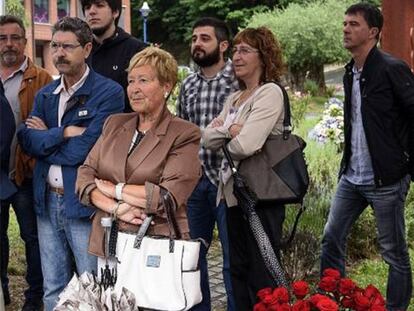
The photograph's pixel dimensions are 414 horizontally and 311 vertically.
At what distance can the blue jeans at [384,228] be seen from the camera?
3980mm

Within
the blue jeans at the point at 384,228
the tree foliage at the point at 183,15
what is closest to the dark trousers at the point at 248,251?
the blue jeans at the point at 384,228

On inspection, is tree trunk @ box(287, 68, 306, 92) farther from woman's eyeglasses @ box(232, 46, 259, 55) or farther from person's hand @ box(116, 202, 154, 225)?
person's hand @ box(116, 202, 154, 225)

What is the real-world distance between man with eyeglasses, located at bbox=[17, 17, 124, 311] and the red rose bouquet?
1.20 m

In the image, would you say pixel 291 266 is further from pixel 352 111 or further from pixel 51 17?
pixel 51 17

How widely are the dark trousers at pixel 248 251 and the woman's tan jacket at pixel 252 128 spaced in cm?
18

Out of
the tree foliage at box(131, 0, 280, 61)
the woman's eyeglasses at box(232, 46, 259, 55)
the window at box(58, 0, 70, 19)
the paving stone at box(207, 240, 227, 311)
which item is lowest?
the paving stone at box(207, 240, 227, 311)

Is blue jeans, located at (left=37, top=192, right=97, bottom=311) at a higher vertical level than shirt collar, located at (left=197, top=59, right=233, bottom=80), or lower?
lower

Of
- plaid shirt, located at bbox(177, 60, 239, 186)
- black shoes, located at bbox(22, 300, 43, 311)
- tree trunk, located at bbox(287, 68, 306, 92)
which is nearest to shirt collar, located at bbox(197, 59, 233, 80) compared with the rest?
plaid shirt, located at bbox(177, 60, 239, 186)

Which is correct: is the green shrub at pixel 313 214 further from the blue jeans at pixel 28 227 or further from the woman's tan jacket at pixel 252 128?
the blue jeans at pixel 28 227

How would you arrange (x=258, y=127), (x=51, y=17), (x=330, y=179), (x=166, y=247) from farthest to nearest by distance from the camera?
(x=51, y=17)
(x=330, y=179)
(x=258, y=127)
(x=166, y=247)

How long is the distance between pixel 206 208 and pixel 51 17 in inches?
1386

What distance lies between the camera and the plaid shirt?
4246 mm

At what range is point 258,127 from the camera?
3.58 metres

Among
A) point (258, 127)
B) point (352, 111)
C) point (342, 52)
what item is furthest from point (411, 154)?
point (342, 52)
